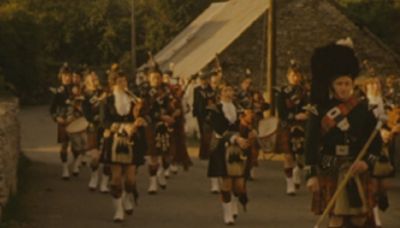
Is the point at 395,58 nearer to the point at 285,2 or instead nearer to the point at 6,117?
the point at 285,2

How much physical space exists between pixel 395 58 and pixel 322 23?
3400 millimetres

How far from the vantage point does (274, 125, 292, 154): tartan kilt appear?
15.8 metres

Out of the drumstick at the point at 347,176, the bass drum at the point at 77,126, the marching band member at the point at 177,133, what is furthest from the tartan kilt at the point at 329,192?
the bass drum at the point at 77,126

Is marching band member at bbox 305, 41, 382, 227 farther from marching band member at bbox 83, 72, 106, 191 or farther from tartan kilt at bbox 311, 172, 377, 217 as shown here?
marching band member at bbox 83, 72, 106, 191

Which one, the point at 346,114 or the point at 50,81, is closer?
the point at 346,114

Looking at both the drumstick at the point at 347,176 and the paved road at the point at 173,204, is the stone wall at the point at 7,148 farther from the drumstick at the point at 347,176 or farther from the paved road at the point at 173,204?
the drumstick at the point at 347,176

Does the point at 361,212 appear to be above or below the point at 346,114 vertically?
below

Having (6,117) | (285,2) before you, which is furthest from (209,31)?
(6,117)

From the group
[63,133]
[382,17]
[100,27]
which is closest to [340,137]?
[63,133]

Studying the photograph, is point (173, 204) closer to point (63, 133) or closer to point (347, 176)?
point (63, 133)

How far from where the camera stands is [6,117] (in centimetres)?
1338

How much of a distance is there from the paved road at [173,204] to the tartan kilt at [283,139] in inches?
31.5

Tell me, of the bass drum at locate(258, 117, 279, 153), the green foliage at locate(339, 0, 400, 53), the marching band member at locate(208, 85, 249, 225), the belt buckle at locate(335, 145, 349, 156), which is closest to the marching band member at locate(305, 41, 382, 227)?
the belt buckle at locate(335, 145, 349, 156)

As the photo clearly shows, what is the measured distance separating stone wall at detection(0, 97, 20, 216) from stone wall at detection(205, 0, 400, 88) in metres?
13.7
